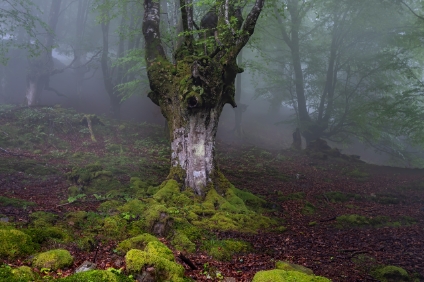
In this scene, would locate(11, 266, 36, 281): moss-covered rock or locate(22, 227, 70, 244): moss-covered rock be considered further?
locate(22, 227, 70, 244): moss-covered rock

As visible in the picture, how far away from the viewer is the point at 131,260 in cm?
347

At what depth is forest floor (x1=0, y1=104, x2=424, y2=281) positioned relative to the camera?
516 cm

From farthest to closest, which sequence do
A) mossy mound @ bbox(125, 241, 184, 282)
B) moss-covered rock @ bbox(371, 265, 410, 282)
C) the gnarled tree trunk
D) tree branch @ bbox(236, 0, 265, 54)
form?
tree branch @ bbox(236, 0, 265, 54)
the gnarled tree trunk
moss-covered rock @ bbox(371, 265, 410, 282)
mossy mound @ bbox(125, 241, 184, 282)

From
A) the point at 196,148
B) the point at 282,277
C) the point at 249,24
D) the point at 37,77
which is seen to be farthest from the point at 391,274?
the point at 37,77

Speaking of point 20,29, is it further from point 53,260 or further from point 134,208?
point 53,260

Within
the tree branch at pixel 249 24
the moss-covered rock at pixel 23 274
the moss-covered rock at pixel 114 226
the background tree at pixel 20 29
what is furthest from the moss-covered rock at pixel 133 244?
the background tree at pixel 20 29

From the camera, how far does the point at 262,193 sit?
10156mm

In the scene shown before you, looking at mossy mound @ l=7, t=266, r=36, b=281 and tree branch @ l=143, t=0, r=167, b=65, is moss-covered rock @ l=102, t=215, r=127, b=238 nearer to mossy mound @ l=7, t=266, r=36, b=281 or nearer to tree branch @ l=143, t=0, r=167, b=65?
mossy mound @ l=7, t=266, r=36, b=281

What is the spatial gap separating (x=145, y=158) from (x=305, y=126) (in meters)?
13.4

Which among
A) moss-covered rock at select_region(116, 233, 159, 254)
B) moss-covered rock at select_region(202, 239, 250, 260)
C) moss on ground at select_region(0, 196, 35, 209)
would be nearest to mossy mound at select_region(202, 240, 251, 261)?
moss-covered rock at select_region(202, 239, 250, 260)

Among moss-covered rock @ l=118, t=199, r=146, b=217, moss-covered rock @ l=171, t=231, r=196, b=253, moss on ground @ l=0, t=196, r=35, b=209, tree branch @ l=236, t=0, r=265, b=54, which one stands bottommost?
moss-covered rock @ l=171, t=231, r=196, b=253

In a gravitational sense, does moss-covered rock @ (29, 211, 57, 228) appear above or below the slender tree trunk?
below

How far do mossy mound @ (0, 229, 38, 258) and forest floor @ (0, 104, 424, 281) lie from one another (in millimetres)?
151

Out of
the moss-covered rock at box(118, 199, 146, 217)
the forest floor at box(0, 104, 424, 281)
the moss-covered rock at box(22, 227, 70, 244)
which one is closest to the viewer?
the moss-covered rock at box(22, 227, 70, 244)
